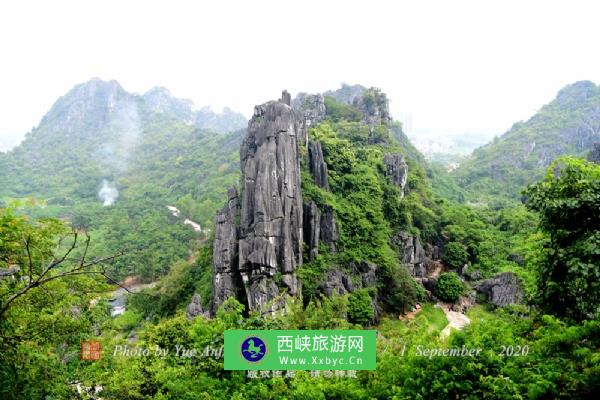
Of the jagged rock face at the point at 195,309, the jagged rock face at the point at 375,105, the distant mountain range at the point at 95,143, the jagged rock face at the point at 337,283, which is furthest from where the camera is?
the distant mountain range at the point at 95,143

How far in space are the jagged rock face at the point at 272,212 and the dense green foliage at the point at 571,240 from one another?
55.1ft

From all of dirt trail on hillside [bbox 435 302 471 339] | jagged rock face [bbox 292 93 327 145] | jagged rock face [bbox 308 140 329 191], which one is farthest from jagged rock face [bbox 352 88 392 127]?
dirt trail on hillside [bbox 435 302 471 339]

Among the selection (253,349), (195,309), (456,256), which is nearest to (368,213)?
(456,256)

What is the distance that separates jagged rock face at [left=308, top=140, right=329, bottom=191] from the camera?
29.5 m

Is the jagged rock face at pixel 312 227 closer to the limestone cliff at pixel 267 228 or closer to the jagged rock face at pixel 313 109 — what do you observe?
the limestone cliff at pixel 267 228

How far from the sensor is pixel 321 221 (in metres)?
28.1

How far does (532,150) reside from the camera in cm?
8162

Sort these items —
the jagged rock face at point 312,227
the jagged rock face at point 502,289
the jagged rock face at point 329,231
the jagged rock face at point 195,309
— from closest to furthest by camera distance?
the jagged rock face at point 195,309, the jagged rock face at point 312,227, the jagged rock face at point 329,231, the jagged rock face at point 502,289

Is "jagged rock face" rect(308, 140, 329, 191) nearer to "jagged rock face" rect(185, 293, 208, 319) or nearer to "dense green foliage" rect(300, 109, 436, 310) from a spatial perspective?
"dense green foliage" rect(300, 109, 436, 310)

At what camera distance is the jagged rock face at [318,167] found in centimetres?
2955

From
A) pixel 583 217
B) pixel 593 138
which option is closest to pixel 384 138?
pixel 583 217

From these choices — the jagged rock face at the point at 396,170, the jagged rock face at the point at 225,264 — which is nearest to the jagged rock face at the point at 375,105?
the jagged rock face at the point at 396,170

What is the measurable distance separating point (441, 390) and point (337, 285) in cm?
1958

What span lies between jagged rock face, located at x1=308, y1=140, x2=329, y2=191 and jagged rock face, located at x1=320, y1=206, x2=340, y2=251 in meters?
2.83
